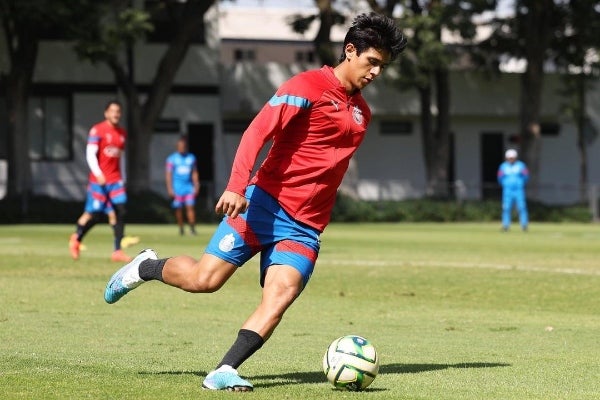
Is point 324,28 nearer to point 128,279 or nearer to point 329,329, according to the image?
point 329,329

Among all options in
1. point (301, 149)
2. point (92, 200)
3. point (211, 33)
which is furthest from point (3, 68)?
point (301, 149)

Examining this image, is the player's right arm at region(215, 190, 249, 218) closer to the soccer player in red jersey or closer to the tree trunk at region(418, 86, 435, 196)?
the soccer player in red jersey

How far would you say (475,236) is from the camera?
3497 cm

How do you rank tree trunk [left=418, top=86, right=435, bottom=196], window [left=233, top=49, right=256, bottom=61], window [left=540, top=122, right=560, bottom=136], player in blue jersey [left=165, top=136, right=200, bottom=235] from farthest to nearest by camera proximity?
window [left=233, top=49, right=256, bottom=61] → window [left=540, top=122, right=560, bottom=136] → tree trunk [left=418, top=86, right=435, bottom=196] → player in blue jersey [left=165, top=136, right=200, bottom=235]

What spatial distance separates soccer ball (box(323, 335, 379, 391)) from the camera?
8.34m

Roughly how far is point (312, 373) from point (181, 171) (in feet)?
80.9

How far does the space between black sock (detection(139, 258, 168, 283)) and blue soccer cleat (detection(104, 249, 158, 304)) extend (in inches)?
1.5

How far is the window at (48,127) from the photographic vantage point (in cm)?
5288

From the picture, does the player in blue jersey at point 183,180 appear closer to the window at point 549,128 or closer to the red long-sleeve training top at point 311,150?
the red long-sleeve training top at point 311,150

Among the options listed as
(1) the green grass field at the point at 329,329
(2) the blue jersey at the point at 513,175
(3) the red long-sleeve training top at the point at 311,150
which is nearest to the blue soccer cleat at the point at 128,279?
(1) the green grass field at the point at 329,329

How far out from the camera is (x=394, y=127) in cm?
6175

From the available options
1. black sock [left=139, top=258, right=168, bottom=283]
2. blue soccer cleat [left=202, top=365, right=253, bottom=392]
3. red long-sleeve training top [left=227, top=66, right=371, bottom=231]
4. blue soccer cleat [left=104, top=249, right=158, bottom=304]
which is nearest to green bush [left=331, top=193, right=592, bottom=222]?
blue soccer cleat [left=104, top=249, right=158, bottom=304]

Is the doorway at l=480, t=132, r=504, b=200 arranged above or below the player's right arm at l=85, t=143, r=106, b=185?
below

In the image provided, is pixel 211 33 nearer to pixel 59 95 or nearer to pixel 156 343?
pixel 59 95
